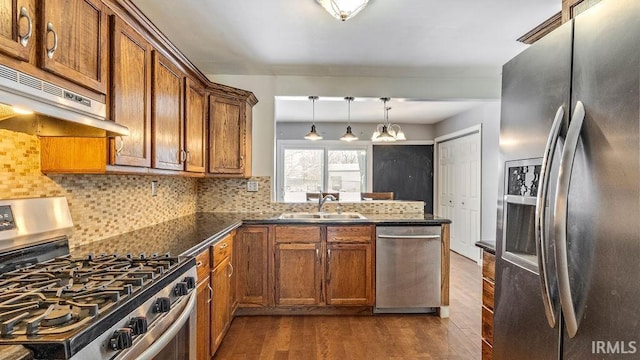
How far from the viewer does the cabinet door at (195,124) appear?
8.88 feet

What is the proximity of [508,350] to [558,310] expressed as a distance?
0.43m

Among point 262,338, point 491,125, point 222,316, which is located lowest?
point 262,338

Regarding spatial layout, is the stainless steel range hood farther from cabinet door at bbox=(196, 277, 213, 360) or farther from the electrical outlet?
the electrical outlet

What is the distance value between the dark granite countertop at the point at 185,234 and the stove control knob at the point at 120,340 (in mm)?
706

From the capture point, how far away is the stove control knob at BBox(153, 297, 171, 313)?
1266mm

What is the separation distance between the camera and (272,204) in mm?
3740

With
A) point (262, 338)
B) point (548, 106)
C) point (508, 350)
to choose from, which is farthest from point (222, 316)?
point (548, 106)

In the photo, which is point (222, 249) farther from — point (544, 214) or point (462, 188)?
point (462, 188)

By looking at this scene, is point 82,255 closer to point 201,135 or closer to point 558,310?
point 201,135

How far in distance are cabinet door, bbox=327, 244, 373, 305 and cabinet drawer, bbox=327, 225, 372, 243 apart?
45 millimetres

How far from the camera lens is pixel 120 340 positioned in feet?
3.27

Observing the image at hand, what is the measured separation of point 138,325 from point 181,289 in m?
0.39

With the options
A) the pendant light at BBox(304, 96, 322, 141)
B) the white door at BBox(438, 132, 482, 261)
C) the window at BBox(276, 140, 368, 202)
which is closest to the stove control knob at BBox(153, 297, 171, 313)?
the pendant light at BBox(304, 96, 322, 141)

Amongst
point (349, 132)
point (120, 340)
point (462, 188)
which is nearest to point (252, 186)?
point (349, 132)
